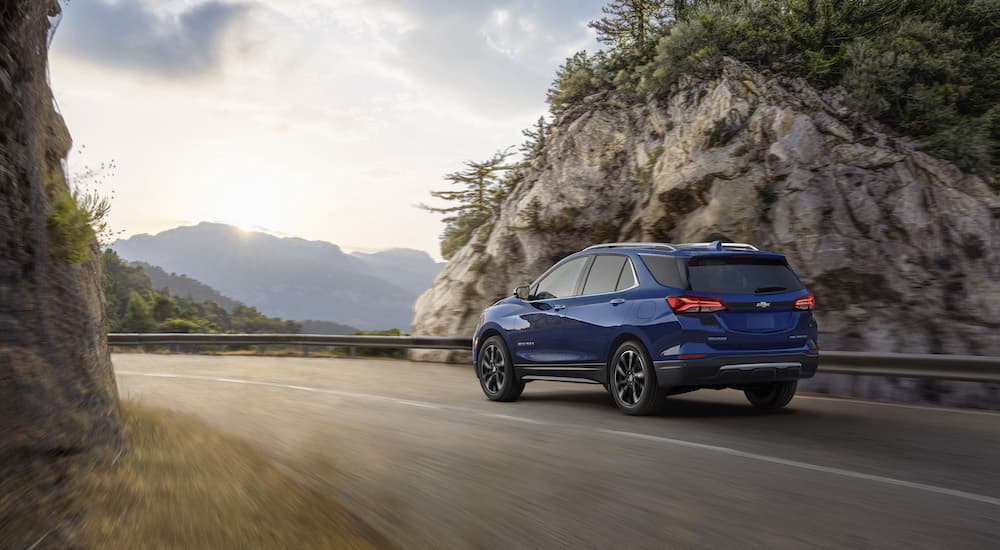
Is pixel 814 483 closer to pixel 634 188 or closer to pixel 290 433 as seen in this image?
pixel 290 433

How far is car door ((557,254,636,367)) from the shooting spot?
9.43 meters

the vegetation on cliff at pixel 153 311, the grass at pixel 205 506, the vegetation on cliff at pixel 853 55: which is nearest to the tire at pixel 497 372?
the grass at pixel 205 506

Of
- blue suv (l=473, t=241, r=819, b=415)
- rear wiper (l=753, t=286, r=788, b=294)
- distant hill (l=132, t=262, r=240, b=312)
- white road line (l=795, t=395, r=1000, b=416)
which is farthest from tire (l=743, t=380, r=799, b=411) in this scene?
Answer: distant hill (l=132, t=262, r=240, b=312)

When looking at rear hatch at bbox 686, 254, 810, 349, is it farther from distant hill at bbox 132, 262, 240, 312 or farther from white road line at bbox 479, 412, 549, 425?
distant hill at bbox 132, 262, 240, 312

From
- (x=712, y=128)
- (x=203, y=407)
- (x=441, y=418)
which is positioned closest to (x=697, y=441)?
(x=441, y=418)

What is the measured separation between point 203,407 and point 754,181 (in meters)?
9.97

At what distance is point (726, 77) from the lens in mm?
18016

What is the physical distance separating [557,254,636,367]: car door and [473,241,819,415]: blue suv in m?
0.01

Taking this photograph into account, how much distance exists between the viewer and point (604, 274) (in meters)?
9.95

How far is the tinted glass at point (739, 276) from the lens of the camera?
8.76 metres

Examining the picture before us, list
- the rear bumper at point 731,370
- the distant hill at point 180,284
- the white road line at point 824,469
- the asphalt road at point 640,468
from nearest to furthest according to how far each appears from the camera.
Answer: the asphalt road at point 640,468 → the white road line at point 824,469 → the rear bumper at point 731,370 → the distant hill at point 180,284

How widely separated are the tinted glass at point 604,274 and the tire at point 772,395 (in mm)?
1903

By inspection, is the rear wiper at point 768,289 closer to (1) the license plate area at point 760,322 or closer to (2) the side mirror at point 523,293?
(1) the license plate area at point 760,322

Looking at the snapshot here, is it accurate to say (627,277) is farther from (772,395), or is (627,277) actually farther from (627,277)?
(772,395)
